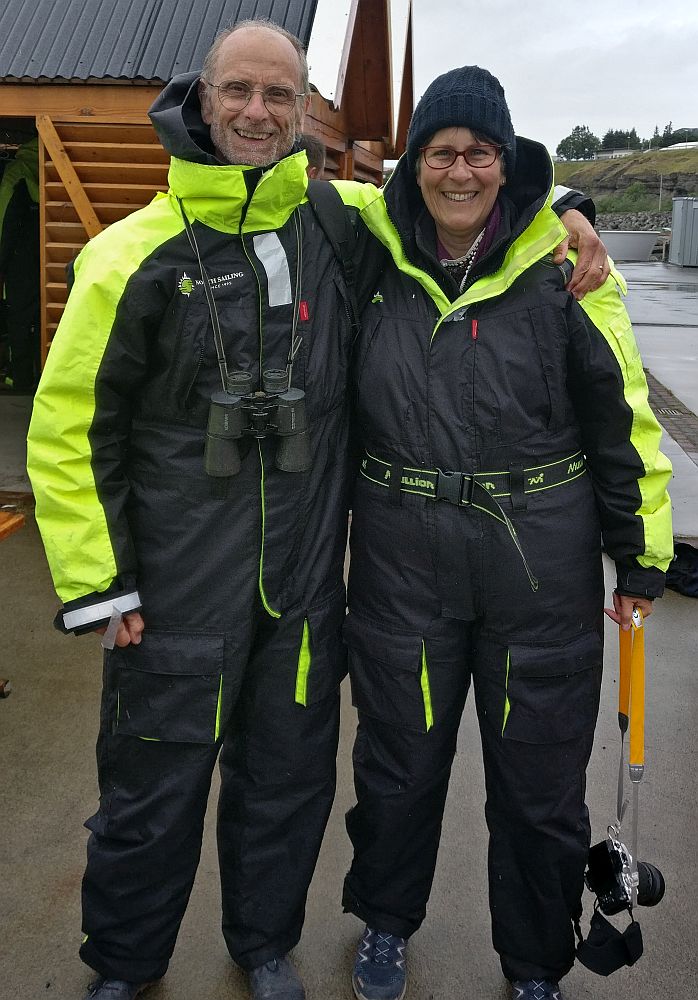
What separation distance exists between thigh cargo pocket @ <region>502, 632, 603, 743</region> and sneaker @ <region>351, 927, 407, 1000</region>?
27.6 inches

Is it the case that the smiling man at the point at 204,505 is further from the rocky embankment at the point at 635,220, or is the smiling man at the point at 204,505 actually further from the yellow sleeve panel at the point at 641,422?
the rocky embankment at the point at 635,220

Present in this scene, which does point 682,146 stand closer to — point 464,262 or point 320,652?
point 464,262

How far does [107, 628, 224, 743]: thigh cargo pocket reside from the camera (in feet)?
7.20

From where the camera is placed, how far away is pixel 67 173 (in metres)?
6.15

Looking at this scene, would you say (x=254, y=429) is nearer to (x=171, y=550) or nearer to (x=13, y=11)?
(x=171, y=550)

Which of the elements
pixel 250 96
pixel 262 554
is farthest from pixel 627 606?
pixel 250 96

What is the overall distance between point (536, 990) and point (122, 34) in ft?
19.9

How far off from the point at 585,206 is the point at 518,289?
0.47 metres

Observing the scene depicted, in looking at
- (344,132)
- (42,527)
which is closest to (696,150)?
(344,132)

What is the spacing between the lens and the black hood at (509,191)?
2248mm

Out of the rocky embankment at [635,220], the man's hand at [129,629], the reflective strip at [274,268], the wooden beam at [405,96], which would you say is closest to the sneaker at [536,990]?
the man's hand at [129,629]

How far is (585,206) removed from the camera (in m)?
2.46

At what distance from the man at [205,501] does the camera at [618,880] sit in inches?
29.0

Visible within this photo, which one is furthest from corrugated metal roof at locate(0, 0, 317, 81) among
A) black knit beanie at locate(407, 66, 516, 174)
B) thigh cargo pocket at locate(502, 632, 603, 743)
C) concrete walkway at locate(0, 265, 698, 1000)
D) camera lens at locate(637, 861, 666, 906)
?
camera lens at locate(637, 861, 666, 906)
